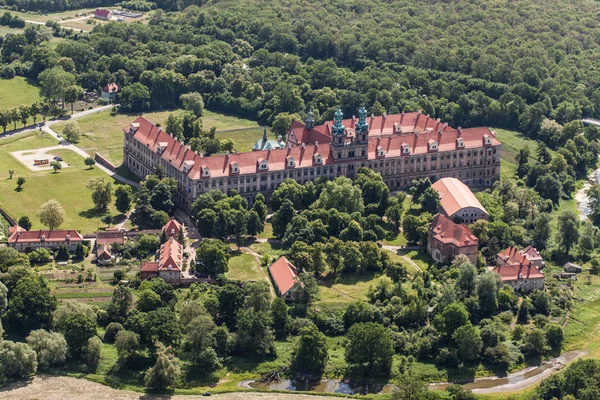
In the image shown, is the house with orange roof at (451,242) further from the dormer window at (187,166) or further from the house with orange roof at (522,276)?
the dormer window at (187,166)

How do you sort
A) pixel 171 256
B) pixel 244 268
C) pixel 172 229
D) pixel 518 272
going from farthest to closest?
pixel 172 229 → pixel 244 268 → pixel 518 272 → pixel 171 256

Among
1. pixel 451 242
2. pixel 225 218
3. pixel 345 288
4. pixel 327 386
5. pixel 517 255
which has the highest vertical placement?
A: pixel 225 218

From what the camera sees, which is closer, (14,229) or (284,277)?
(284,277)

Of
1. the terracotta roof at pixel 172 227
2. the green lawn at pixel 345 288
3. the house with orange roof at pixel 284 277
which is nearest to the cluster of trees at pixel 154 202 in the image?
the terracotta roof at pixel 172 227

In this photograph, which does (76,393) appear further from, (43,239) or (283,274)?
(43,239)

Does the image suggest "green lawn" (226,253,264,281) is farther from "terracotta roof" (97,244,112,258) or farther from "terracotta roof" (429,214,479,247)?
"terracotta roof" (429,214,479,247)

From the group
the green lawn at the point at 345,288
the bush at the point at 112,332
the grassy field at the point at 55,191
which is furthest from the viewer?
the grassy field at the point at 55,191

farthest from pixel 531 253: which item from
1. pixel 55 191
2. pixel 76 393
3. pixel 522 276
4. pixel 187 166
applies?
pixel 55 191
